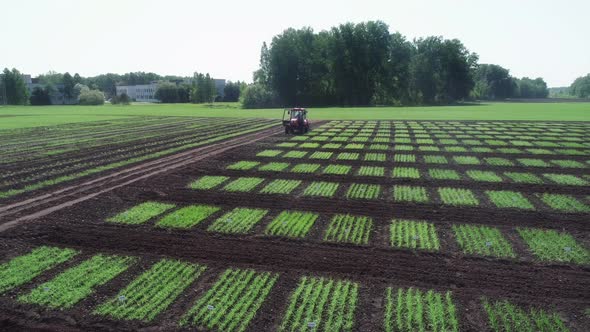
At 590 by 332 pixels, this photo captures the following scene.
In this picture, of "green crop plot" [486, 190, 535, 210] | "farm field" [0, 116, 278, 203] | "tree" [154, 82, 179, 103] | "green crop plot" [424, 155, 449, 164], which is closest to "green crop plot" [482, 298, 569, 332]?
"green crop plot" [486, 190, 535, 210]

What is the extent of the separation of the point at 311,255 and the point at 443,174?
503 inches

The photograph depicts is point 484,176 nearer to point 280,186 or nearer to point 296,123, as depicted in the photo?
point 280,186

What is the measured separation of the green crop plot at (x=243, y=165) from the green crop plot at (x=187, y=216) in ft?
24.5

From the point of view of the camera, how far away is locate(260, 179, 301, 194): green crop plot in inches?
699

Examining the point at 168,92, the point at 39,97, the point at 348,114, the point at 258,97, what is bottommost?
the point at 348,114

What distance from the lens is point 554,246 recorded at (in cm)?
1159

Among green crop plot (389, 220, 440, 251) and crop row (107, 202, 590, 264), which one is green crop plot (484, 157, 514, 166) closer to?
crop row (107, 202, 590, 264)

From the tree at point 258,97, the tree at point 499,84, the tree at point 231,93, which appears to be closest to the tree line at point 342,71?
the tree at point 258,97

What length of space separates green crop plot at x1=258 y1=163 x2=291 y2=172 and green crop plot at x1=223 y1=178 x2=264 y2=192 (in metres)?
2.47

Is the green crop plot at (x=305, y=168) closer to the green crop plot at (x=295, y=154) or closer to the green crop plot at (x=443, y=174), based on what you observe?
the green crop plot at (x=295, y=154)

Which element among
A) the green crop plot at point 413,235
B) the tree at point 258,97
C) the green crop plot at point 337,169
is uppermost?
the tree at point 258,97

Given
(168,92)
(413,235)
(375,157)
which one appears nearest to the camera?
(413,235)

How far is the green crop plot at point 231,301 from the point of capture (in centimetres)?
793

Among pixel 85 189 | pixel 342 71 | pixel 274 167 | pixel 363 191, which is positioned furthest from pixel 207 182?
pixel 342 71
